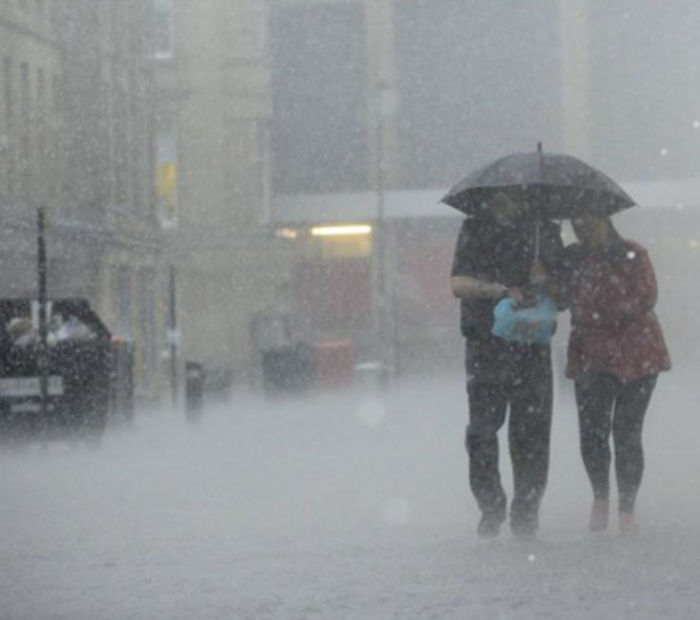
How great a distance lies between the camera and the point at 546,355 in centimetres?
1100

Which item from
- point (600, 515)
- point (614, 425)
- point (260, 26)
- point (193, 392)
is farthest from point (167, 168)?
point (600, 515)

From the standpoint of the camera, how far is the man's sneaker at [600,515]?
36.5ft

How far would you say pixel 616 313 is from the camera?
1116 cm

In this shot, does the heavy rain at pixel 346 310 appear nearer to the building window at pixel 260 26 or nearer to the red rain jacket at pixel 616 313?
the red rain jacket at pixel 616 313

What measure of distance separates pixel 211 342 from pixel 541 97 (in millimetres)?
14309

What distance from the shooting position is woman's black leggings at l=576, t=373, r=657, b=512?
11148 millimetres

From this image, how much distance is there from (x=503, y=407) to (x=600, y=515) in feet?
2.17

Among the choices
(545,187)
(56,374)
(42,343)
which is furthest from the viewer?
(56,374)

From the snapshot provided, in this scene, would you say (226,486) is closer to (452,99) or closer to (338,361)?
(338,361)

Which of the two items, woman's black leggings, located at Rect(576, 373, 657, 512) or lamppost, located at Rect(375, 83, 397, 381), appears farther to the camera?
lamppost, located at Rect(375, 83, 397, 381)

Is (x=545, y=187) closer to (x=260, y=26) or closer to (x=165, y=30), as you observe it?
(x=165, y=30)

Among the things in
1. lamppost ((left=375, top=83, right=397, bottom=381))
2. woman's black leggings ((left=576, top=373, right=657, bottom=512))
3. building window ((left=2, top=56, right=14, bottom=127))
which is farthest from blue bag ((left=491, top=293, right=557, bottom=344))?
lamppost ((left=375, top=83, right=397, bottom=381))

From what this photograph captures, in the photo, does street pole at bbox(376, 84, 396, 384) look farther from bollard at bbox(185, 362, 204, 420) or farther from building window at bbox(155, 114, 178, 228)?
bollard at bbox(185, 362, 204, 420)

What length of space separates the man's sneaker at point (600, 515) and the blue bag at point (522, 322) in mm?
777
